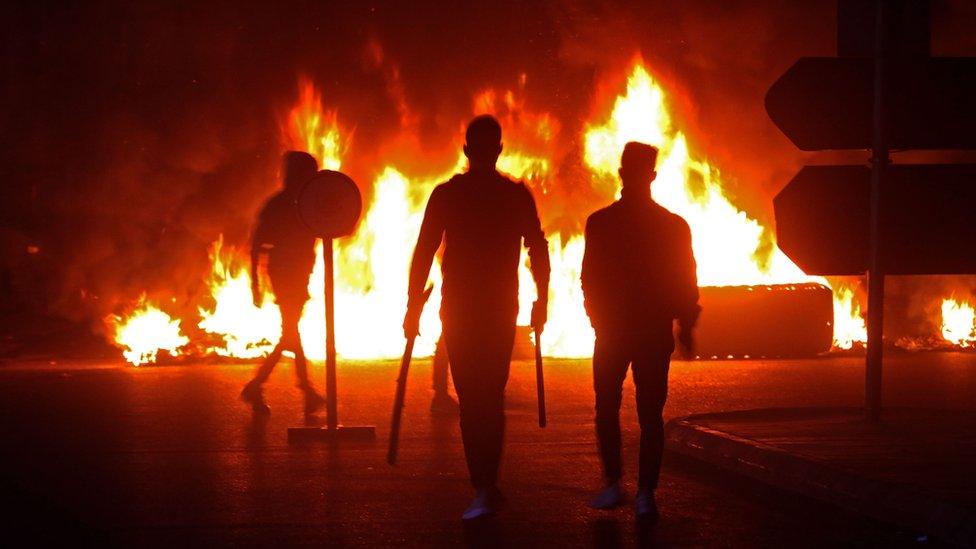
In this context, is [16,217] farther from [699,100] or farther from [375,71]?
[699,100]

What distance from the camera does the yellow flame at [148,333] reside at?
2056cm

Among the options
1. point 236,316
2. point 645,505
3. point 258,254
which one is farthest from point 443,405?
point 236,316

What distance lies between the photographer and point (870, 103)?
11.0 m

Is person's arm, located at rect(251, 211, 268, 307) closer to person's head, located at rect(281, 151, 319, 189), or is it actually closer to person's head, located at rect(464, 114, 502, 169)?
person's head, located at rect(281, 151, 319, 189)

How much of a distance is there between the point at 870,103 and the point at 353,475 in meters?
4.90

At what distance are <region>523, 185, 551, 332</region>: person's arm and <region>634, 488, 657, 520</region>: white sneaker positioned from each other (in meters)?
1.07

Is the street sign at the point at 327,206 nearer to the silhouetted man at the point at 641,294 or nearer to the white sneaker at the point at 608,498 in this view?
the silhouetted man at the point at 641,294

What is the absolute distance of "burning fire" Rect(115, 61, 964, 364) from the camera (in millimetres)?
21094

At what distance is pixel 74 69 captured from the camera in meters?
25.2

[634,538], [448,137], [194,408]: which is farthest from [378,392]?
[448,137]

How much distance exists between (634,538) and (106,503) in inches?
122

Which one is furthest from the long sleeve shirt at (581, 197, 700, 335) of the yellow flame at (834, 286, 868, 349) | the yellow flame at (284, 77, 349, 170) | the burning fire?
the yellow flame at (284, 77, 349, 170)

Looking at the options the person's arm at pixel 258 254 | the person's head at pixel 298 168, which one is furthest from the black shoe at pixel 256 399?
the person's head at pixel 298 168

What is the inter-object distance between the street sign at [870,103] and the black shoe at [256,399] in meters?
5.16
